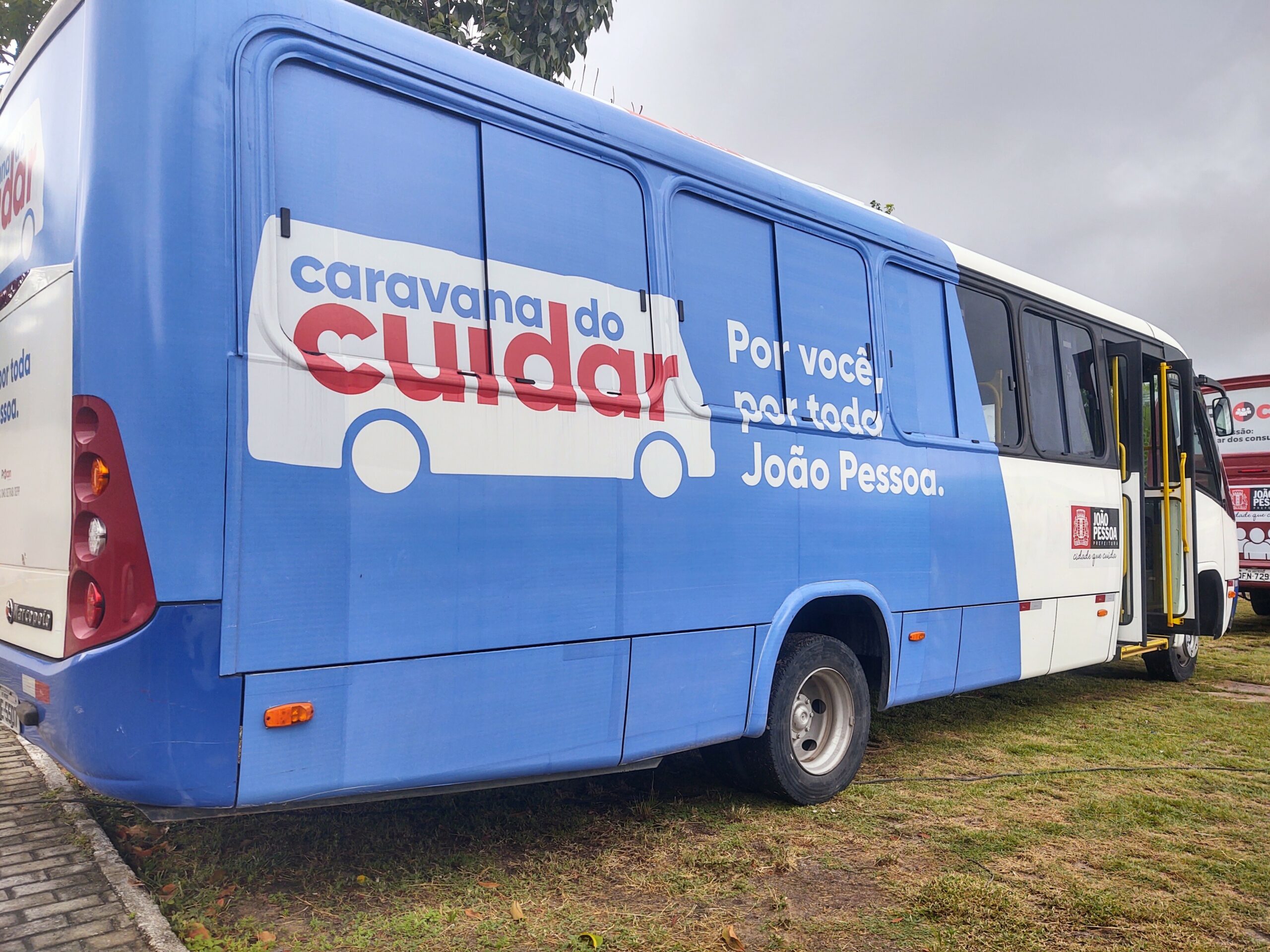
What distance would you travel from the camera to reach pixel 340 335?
3117 millimetres

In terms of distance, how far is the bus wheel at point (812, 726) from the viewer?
15.1 ft

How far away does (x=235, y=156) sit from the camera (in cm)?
298

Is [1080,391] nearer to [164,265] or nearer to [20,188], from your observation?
A: [164,265]

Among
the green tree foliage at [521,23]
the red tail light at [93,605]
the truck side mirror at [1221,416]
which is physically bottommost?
the red tail light at [93,605]

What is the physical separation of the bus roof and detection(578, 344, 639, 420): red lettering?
3.02 ft

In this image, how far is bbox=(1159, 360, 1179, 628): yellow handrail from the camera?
305 inches

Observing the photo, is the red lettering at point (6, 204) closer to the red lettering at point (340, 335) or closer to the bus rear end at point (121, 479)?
the bus rear end at point (121, 479)

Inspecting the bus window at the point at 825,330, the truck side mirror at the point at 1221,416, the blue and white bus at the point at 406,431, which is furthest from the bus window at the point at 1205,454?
the bus window at the point at 825,330

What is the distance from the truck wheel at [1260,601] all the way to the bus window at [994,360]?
994cm

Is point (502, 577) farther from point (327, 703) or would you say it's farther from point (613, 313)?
point (613, 313)

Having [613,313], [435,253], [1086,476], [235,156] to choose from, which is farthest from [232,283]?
[1086,476]

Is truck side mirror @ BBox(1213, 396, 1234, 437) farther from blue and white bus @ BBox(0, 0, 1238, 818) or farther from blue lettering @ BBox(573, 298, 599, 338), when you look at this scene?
blue lettering @ BBox(573, 298, 599, 338)

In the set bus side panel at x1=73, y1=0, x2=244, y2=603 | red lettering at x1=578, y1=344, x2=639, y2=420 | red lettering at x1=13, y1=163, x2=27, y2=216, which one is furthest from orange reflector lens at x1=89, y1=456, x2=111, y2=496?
red lettering at x1=578, y1=344, x2=639, y2=420

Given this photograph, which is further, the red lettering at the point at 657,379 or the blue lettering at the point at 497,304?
the red lettering at the point at 657,379
